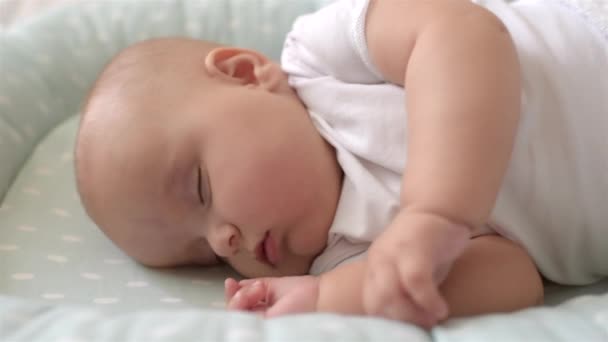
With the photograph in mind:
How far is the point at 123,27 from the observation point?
1.35 meters

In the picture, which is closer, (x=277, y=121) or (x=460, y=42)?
(x=460, y=42)

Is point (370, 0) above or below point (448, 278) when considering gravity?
above

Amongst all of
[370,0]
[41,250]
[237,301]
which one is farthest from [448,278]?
[41,250]

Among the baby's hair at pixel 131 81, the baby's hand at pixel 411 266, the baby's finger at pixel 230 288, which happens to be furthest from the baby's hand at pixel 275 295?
the baby's hair at pixel 131 81

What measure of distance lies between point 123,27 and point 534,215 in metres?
0.87

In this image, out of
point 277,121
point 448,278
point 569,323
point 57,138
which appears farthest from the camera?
point 57,138

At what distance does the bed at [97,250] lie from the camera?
596 millimetres

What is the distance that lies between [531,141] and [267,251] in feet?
1.05

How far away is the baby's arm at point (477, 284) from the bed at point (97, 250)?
6cm

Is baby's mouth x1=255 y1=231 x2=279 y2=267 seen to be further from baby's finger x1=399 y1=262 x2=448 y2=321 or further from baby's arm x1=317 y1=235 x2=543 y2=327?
baby's finger x1=399 y1=262 x2=448 y2=321

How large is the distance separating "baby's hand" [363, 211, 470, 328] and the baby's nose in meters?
0.22

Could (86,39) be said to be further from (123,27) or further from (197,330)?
(197,330)

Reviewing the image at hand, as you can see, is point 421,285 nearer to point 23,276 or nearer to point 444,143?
point 444,143

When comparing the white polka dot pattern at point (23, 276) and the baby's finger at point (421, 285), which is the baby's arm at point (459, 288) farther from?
the white polka dot pattern at point (23, 276)
